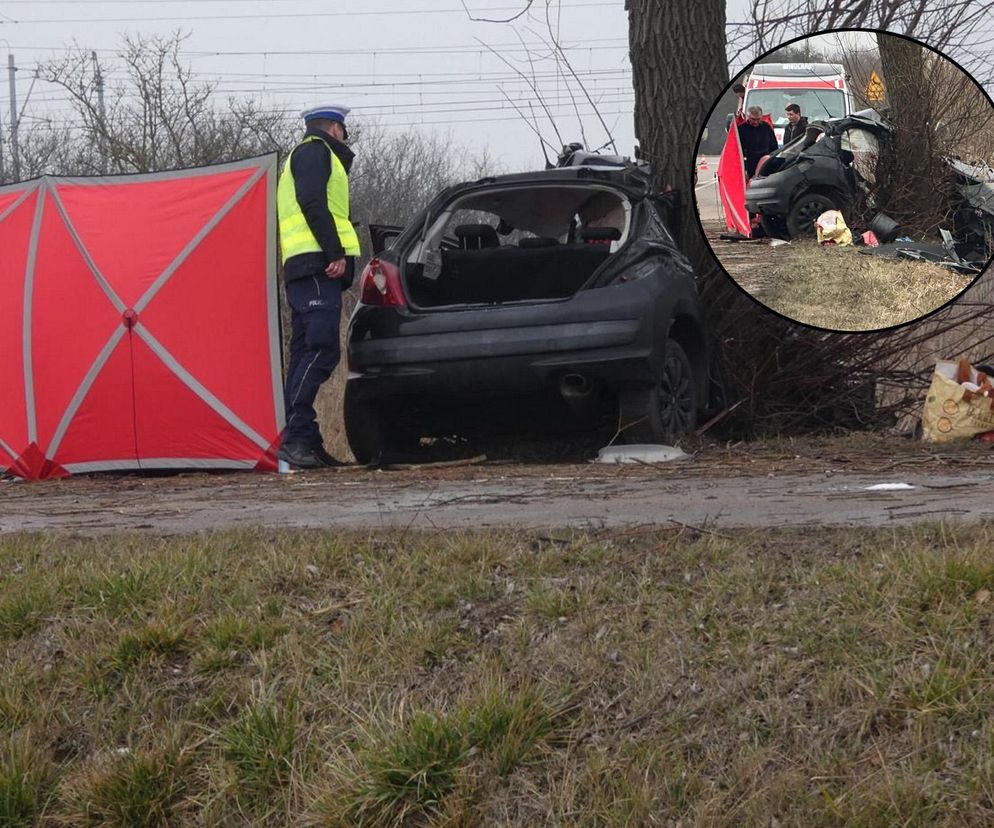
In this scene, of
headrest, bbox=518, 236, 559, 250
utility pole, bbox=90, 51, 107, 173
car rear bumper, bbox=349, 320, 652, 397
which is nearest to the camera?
car rear bumper, bbox=349, 320, 652, 397

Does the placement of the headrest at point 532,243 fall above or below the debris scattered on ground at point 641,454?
above

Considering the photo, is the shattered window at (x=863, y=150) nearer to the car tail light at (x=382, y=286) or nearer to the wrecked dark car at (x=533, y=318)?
the wrecked dark car at (x=533, y=318)

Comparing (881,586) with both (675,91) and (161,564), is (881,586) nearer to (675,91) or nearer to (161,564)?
(161,564)

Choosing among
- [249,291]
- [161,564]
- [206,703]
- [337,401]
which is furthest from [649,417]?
[337,401]

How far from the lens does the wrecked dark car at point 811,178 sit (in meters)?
6.21

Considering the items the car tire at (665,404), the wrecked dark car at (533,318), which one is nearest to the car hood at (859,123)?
Result: the wrecked dark car at (533,318)

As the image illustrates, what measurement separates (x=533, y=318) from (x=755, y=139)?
65.2 inches

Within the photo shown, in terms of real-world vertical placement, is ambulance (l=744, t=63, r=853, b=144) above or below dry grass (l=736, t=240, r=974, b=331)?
above

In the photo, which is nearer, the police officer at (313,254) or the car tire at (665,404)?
the car tire at (665,404)

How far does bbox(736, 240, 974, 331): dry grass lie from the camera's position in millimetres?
6434

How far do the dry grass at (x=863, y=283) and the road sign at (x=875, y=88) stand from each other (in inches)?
28.9

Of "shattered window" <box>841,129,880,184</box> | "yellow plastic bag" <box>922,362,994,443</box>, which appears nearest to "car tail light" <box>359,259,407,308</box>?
"shattered window" <box>841,129,880,184</box>

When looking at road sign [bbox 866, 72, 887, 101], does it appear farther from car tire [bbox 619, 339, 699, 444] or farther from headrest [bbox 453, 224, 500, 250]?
headrest [bbox 453, 224, 500, 250]

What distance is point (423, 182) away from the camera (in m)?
51.7
